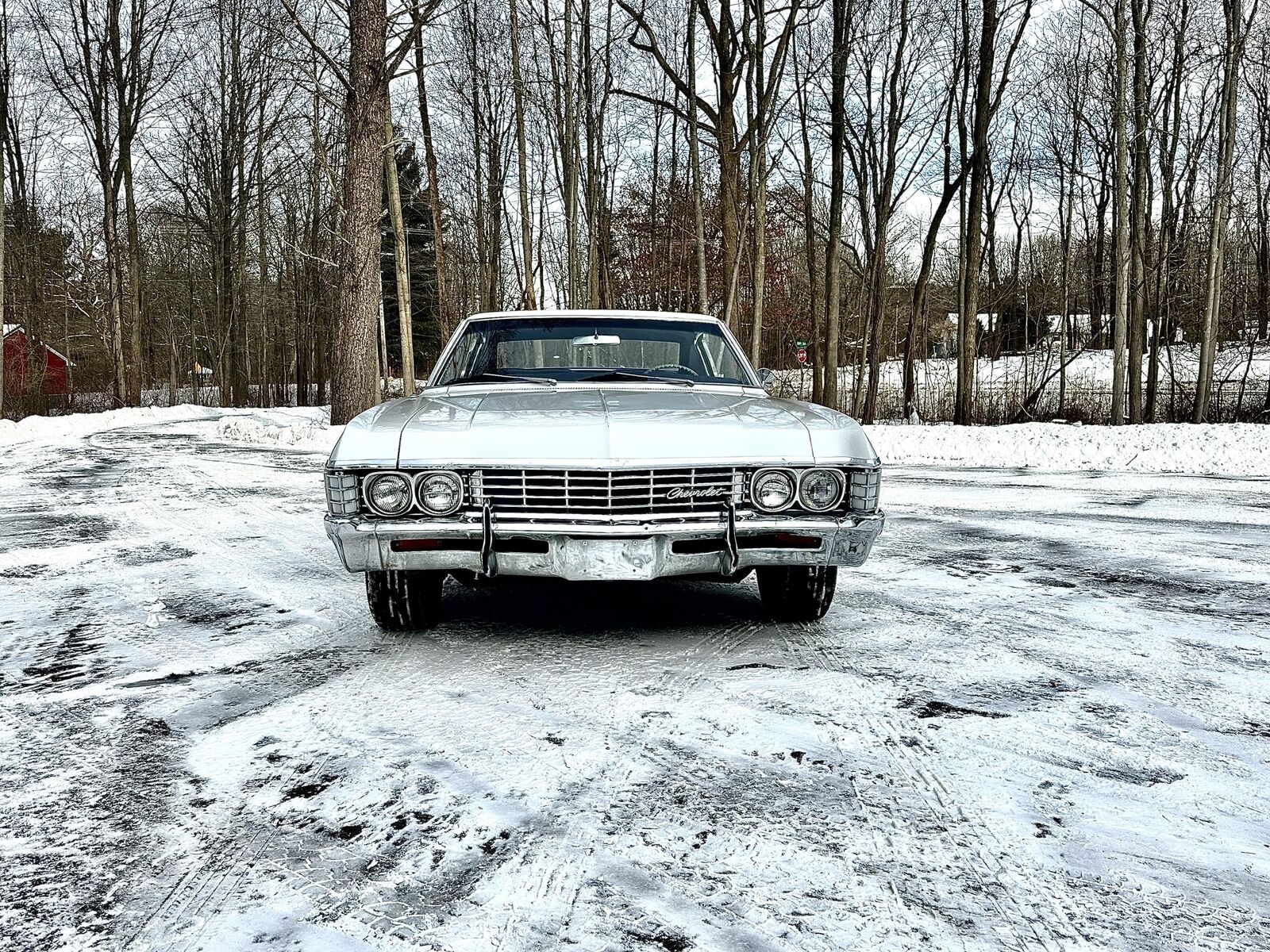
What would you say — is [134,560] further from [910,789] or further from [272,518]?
[910,789]

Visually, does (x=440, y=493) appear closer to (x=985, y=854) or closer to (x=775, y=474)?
(x=775, y=474)

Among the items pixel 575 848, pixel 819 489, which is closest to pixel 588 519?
pixel 819 489

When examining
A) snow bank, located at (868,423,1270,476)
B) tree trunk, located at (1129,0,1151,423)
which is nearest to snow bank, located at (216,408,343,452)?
snow bank, located at (868,423,1270,476)

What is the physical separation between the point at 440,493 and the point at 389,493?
0.20 meters

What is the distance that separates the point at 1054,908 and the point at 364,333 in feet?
46.5

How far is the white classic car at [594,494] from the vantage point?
3.41m

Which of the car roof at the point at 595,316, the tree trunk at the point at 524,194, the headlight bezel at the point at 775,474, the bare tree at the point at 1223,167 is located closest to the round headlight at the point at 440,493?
the headlight bezel at the point at 775,474

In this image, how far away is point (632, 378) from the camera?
470cm

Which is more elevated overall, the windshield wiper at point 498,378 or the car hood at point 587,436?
the windshield wiper at point 498,378

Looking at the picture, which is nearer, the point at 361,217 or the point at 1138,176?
the point at 361,217

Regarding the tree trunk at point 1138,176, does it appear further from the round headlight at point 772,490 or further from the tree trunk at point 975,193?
the round headlight at point 772,490

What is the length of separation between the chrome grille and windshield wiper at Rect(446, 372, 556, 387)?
121 centimetres

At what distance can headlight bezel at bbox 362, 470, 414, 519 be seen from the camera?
11.4 ft

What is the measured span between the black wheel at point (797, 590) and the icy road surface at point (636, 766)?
92 mm
